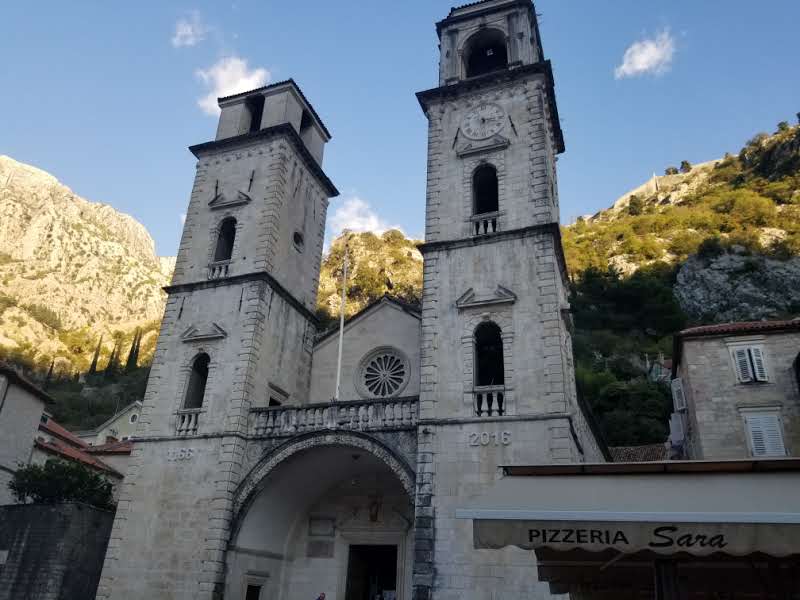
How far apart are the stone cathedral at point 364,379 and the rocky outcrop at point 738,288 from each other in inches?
1389

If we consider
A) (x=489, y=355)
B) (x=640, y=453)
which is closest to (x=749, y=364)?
(x=489, y=355)

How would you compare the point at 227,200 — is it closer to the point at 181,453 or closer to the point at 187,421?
the point at 187,421

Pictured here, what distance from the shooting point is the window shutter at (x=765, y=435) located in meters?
19.5

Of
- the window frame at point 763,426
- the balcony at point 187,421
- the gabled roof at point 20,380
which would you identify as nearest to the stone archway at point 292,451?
the balcony at point 187,421

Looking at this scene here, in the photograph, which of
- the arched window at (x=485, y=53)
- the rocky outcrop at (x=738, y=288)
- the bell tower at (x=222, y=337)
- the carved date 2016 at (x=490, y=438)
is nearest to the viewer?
the carved date 2016 at (x=490, y=438)

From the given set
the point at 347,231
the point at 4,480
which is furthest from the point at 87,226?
the point at 4,480

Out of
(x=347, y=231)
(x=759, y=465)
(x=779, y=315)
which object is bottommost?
(x=759, y=465)

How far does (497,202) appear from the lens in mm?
18828

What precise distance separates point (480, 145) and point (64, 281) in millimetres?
93704

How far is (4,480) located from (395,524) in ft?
51.2

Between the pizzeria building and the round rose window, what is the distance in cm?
1219

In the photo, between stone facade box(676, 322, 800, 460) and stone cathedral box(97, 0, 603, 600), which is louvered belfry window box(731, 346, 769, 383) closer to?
stone facade box(676, 322, 800, 460)

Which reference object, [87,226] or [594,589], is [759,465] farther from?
[87,226]

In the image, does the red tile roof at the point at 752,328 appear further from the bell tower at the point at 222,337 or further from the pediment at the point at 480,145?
the bell tower at the point at 222,337
